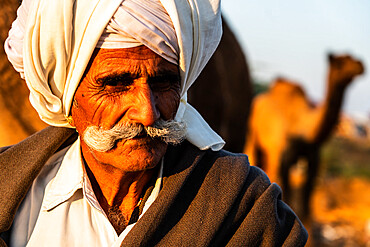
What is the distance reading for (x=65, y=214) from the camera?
2336 mm

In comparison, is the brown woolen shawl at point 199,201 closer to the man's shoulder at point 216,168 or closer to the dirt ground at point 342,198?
the man's shoulder at point 216,168

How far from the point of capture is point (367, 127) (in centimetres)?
2330

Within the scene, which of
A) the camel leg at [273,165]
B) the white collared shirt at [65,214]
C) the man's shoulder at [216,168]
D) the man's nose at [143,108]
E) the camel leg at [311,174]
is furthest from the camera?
the camel leg at [311,174]

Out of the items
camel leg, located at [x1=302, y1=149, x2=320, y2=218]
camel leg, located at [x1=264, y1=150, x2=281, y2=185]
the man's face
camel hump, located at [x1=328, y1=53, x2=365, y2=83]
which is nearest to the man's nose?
the man's face

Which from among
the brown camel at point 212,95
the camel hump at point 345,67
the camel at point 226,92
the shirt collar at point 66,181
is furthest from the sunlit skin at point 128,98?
the camel hump at point 345,67

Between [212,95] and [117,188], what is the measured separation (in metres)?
2.72

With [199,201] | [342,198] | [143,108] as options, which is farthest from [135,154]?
[342,198]

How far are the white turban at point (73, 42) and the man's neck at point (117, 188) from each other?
233mm

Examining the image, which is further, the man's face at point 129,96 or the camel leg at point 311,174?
the camel leg at point 311,174

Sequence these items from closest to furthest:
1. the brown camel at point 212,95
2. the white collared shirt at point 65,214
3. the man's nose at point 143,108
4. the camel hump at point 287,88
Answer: the man's nose at point 143,108 < the white collared shirt at point 65,214 < the brown camel at point 212,95 < the camel hump at point 287,88

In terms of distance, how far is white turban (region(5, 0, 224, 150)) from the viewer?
218 cm

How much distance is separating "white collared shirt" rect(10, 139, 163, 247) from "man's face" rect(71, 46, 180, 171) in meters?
0.16

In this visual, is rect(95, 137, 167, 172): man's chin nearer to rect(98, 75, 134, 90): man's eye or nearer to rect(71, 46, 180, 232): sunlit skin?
rect(71, 46, 180, 232): sunlit skin

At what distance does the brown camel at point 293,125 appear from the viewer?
28.6ft
